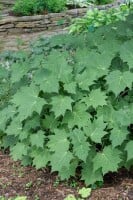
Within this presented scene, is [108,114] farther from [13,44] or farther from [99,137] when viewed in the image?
[13,44]

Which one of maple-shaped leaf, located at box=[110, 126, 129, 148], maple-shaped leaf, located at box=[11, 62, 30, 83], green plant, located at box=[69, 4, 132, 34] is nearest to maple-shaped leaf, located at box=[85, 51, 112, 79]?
maple-shaped leaf, located at box=[110, 126, 129, 148]

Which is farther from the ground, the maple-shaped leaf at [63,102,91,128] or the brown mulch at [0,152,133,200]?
the maple-shaped leaf at [63,102,91,128]

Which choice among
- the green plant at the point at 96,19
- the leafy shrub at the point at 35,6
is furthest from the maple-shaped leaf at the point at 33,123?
the leafy shrub at the point at 35,6

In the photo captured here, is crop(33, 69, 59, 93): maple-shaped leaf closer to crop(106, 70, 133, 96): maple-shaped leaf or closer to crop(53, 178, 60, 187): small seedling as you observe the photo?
crop(106, 70, 133, 96): maple-shaped leaf

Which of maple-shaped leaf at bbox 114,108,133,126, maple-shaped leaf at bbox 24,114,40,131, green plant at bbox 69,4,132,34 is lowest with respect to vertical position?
maple-shaped leaf at bbox 24,114,40,131

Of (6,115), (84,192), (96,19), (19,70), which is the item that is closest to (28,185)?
(84,192)

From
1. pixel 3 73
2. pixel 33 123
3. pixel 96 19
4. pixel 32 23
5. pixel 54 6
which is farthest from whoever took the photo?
pixel 54 6

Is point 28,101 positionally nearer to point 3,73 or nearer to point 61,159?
point 61,159

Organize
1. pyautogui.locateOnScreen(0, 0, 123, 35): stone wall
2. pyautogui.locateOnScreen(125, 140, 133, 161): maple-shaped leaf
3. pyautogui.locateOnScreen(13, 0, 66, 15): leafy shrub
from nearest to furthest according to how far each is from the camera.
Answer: pyautogui.locateOnScreen(125, 140, 133, 161): maple-shaped leaf
pyautogui.locateOnScreen(0, 0, 123, 35): stone wall
pyautogui.locateOnScreen(13, 0, 66, 15): leafy shrub
